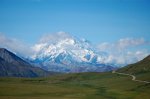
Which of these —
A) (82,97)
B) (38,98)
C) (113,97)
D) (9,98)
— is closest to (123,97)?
(113,97)

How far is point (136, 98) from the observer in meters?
164

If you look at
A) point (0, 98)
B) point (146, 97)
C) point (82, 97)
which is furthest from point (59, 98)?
point (146, 97)

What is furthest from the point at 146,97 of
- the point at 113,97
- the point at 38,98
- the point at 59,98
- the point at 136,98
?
the point at 38,98

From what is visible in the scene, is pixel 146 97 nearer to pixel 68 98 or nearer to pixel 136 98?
pixel 136 98

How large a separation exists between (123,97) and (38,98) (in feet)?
152

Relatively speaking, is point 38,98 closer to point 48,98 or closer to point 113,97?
point 48,98

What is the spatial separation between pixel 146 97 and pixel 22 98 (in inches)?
2409

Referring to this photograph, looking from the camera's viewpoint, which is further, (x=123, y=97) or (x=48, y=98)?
(x=123, y=97)

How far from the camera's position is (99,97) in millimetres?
171125

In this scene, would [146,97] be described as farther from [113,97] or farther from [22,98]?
[22,98]

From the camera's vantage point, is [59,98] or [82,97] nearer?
[59,98]

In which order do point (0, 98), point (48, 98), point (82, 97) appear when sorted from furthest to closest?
point (82, 97)
point (48, 98)
point (0, 98)

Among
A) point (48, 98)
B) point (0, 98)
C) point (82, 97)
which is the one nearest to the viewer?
point (0, 98)

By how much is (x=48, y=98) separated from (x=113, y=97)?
3782 centimetres
